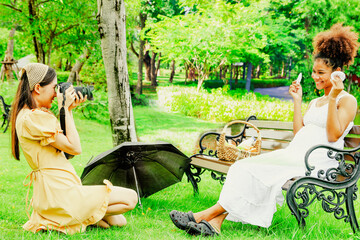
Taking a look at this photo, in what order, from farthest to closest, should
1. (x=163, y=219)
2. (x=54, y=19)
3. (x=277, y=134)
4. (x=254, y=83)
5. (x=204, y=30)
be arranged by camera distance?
(x=254, y=83) < (x=204, y=30) < (x=54, y=19) < (x=277, y=134) < (x=163, y=219)

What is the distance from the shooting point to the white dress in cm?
227

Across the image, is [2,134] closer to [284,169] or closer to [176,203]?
[176,203]

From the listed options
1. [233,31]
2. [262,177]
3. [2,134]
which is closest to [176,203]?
[262,177]

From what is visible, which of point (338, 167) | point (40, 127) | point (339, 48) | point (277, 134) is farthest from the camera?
point (277, 134)

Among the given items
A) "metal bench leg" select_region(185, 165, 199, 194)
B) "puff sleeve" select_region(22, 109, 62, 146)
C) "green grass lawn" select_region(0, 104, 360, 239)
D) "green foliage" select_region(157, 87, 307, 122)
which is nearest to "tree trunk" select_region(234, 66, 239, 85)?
"green foliage" select_region(157, 87, 307, 122)

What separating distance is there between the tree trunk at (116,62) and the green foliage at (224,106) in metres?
6.45

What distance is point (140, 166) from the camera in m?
2.91

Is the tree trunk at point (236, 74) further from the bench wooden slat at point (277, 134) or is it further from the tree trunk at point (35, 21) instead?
the bench wooden slat at point (277, 134)

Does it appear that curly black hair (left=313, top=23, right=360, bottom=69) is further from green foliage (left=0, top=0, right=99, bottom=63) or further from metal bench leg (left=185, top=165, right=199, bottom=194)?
green foliage (left=0, top=0, right=99, bottom=63)

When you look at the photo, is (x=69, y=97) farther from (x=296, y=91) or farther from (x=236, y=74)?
(x=236, y=74)

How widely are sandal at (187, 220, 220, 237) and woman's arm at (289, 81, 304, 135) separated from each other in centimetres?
114

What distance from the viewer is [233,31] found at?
32.9ft

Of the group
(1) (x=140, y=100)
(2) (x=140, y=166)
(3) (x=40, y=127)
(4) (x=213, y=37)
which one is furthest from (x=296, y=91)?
(1) (x=140, y=100)

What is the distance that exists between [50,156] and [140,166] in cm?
98
